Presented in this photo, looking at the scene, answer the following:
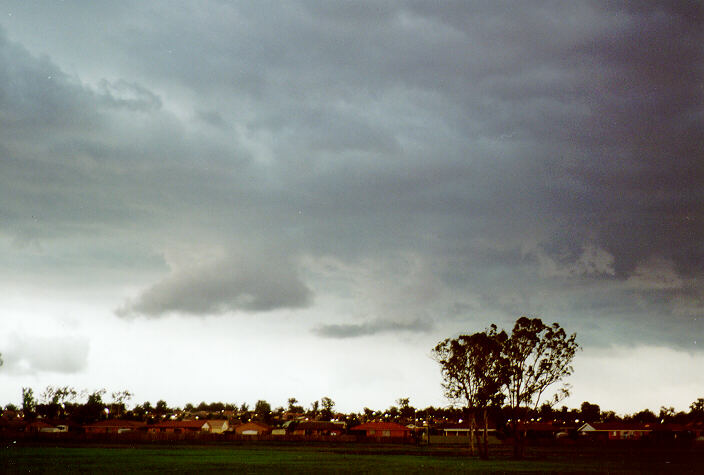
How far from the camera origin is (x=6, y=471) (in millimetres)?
36344

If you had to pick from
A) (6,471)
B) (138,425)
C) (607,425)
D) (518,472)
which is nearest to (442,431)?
(607,425)

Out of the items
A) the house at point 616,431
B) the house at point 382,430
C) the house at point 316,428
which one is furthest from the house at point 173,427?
the house at point 616,431

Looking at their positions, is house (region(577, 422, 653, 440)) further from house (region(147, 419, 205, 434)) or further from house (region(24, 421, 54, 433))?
house (region(24, 421, 54, 433))

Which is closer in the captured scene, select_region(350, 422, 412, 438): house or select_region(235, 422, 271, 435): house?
select_region(350, 422, 412, 438): house

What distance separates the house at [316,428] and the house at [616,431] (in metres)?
62.2

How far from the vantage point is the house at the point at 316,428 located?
171 meters

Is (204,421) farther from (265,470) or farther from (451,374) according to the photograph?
(265,470)

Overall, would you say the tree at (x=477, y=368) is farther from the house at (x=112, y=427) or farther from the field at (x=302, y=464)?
the house at (x=112, y=427)

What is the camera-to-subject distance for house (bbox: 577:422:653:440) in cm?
16312

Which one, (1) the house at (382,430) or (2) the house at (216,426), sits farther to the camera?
(2) the house at (216,426)

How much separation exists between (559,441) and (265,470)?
343 feet

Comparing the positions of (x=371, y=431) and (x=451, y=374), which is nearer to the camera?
(x=451, y=374)

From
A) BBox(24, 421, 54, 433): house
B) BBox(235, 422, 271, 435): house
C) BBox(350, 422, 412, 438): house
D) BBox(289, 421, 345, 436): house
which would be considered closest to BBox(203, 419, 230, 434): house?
BBox(235, 422, 271, 435): house

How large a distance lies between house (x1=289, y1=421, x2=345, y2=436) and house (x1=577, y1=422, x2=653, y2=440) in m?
→ 62.2
